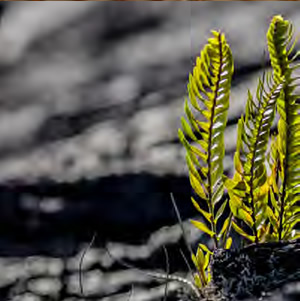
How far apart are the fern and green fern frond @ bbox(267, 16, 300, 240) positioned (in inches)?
3.3

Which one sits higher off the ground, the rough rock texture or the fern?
the fern

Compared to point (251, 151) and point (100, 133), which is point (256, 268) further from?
point (100, 133)

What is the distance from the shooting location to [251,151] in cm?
85

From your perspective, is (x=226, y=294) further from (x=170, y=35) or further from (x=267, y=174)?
(x=170, y=35)

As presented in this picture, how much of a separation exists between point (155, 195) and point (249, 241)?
0.67 ft

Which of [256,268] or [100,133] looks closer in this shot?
[256,268]

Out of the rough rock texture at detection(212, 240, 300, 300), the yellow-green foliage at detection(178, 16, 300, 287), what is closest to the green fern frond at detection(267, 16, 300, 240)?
the yellow-green foliage at detection(178, 16, 300, 287)

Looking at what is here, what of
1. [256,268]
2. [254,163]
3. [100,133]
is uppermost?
[100,133]

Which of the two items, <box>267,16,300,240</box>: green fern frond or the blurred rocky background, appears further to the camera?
the blurred rocky background

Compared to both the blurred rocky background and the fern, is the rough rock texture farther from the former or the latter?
the blurred rocky background

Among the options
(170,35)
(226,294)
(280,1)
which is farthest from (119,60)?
(226,294)

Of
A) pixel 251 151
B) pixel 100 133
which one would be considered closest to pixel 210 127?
pixel 251 151

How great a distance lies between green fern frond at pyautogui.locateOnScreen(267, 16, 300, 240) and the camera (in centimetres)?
83

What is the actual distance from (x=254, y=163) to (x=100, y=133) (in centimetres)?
32
